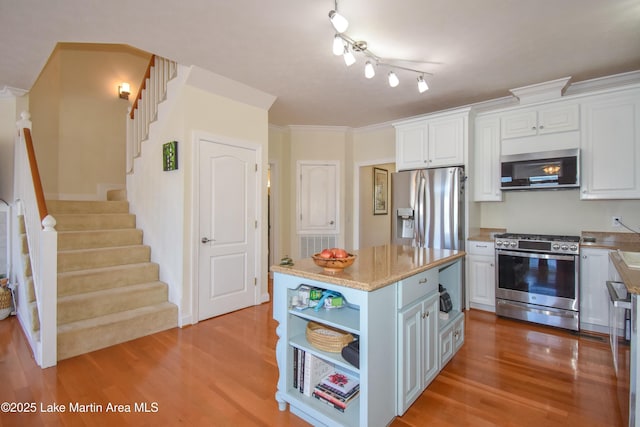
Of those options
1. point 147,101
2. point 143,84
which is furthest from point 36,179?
point 143,84

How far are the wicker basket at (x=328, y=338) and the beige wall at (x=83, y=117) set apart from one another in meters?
4.63

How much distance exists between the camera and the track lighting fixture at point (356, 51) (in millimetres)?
1997

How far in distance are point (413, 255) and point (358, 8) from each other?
182 centimetres

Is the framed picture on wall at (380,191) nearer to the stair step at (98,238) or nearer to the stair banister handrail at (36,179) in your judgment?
the stair step at (98,238)

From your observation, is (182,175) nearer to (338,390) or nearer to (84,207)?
(84,207)

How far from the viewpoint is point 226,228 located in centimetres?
364

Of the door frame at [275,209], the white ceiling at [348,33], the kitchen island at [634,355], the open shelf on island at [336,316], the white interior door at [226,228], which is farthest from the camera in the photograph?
the door frame at [275,209]

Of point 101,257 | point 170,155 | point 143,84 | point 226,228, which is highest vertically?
point 143,84

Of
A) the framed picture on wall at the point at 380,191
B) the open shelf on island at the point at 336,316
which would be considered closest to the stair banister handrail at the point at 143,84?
the open shelf on island at the point at 336,316

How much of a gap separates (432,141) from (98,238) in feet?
13.5

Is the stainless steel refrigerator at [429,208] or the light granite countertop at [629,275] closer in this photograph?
the light granite countertop at [629,275]

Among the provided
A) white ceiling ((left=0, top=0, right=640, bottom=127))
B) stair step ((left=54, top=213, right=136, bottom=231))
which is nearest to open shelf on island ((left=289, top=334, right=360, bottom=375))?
white ceiling ((left=0, top=0, right=640, bottom=127))

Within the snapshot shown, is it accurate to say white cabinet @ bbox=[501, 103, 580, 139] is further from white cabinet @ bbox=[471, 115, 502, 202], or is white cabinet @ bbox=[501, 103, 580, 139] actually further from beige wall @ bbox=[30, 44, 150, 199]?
beige wall @ bbox=[30, 44, 150, 199]

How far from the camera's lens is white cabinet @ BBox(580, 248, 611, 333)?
3016 millimetres
